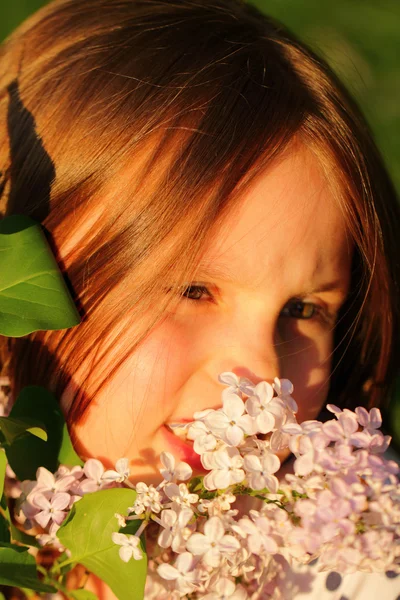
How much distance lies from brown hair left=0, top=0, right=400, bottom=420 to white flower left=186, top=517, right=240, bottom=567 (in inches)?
14.1

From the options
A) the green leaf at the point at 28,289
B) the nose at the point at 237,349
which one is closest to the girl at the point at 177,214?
the nose at the point at 237,349

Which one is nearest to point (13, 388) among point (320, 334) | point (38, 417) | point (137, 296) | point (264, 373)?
point (38, 417)

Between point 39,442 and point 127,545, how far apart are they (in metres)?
0.26

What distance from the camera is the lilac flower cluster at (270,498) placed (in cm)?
90

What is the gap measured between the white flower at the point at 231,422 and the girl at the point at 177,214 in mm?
219

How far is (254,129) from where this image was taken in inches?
47.7

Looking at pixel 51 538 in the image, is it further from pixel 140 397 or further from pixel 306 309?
pixel 306 309

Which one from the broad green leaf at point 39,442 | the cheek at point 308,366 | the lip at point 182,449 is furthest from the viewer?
the cheek at point 308,366

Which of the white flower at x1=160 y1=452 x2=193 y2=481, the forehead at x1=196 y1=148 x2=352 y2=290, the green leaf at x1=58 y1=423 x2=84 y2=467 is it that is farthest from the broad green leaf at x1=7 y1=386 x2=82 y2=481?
the forehead at x1=196 y1=148 x2=352 y2=290

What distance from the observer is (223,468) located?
96 centimetres

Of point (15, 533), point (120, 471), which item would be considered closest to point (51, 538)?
point (15, 533)

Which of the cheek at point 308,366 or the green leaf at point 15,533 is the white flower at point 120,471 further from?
the cheek at point 308,366

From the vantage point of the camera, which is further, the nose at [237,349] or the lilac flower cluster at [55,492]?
the nose at [237,349]

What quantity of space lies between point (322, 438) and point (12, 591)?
0.70m
